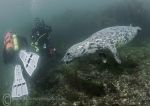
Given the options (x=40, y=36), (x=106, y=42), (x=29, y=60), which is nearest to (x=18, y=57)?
(x=29, y=60)

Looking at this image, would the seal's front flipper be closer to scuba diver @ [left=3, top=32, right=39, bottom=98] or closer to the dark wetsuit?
the dark wetsuit

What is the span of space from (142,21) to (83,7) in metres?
5.21

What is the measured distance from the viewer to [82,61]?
14.6 meters

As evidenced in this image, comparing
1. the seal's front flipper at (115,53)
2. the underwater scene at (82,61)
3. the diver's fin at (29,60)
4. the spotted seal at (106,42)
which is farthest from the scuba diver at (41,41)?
the seal's front flipper at (115,53)

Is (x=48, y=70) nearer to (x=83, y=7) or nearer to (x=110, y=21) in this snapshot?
(x=110, y=21)

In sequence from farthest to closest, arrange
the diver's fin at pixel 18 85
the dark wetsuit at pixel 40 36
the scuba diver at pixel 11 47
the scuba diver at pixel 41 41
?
the dark wetsuit at pixel 40 36 → the scuba diver at pixel 41 41 → the scuba diver at pixel 11 47 → the diver's fin at pixel 18 85

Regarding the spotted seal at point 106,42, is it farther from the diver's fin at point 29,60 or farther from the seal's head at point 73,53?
the diver's fin at point 29,60

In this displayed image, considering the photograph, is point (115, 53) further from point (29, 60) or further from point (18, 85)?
point (18, 85)

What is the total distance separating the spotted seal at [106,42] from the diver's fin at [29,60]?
4.94 ft

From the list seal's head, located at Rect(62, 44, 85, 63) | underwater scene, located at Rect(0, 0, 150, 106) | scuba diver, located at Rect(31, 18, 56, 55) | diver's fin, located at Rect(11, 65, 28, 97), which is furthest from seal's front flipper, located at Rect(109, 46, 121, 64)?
diver's fin, located at Rect(11, 65, 28, 97)

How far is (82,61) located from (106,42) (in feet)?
6.22

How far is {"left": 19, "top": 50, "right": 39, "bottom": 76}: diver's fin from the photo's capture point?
13.9 metres

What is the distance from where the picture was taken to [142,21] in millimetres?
19172

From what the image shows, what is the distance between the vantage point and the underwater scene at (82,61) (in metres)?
12.1
